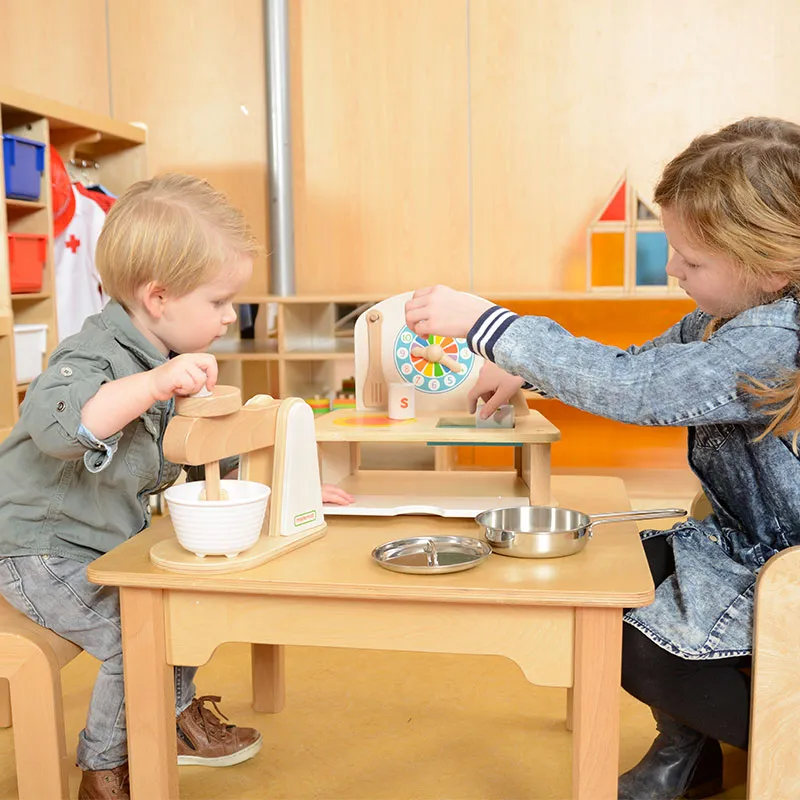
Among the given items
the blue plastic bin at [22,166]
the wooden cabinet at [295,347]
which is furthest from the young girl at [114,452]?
the wooden cabinet at [295,347]

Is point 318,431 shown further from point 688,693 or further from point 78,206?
point 78,206

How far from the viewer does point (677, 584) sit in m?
1.27

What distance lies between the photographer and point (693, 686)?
4.02 ft

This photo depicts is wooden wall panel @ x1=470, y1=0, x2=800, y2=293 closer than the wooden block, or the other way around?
the wooden block

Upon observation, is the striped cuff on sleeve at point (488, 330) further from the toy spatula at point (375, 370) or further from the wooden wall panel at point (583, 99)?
the wooden wall panel at point (583, 99)

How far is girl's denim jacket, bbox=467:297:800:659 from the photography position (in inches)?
45.6

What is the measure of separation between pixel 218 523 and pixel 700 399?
601mm

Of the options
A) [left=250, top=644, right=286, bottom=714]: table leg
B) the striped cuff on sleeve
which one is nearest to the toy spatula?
the striped cuff on sleeve

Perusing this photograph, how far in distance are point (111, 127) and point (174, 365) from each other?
2751mm

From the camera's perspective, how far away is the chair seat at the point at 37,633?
4.23 feet

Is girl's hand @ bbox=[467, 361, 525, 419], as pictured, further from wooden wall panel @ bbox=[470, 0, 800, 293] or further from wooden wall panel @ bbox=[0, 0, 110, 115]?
wooden wall panel @ bbox=[0, 0, 110, 115]

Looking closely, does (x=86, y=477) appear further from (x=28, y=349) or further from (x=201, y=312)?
(x=28, y=349)

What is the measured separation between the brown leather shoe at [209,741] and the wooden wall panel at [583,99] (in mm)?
2613

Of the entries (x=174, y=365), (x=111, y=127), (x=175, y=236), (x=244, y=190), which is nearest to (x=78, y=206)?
(x=111, y=127)
